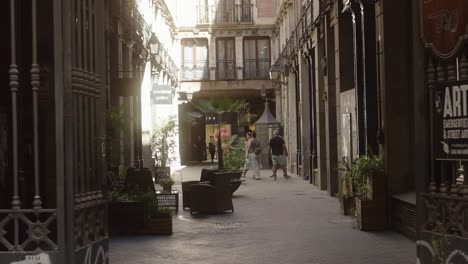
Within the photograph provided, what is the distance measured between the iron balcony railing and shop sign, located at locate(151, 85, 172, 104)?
21436mm

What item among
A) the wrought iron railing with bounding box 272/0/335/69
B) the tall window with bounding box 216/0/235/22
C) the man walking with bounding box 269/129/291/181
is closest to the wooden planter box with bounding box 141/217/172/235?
the wrought iron railing with bounding box 272/0/335/69

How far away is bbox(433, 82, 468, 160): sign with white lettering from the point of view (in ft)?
18.1

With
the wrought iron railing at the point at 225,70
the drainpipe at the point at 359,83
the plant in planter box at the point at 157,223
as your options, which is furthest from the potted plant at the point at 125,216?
the wrought iron railing at the point at 225,70

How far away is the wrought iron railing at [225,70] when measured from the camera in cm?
4462

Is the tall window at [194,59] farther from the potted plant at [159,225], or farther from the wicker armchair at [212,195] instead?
the potted plant at [159,225]

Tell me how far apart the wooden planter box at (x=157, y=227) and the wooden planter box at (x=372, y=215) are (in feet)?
11.1

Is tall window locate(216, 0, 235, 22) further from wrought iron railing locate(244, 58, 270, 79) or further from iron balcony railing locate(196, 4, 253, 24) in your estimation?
wrought iron railing locate(244, 58, 270, 79)

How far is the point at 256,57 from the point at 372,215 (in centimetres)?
3274

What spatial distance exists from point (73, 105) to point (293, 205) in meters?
12.3

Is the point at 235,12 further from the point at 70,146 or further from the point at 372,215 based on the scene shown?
the point at 70,146

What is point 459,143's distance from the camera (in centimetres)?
557

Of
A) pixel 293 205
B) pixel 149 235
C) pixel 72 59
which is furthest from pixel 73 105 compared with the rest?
pixel 293 205

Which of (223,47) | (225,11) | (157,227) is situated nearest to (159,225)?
(157,227)

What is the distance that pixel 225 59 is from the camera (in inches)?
1757
